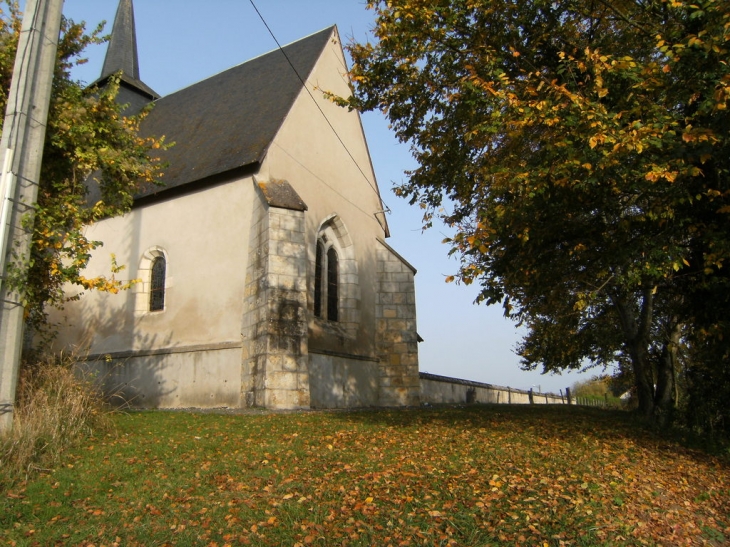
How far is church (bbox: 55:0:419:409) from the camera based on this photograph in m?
13.4

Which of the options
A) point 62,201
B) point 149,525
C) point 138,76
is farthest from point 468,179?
point 138,76

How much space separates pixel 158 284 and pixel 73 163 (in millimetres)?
6781

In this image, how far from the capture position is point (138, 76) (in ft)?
92.0

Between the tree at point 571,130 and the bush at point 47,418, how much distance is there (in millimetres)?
5048

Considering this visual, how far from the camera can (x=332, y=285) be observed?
1655cm

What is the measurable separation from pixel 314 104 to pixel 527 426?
33.0ft

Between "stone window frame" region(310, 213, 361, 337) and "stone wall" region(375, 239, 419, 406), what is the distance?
3.31 feet

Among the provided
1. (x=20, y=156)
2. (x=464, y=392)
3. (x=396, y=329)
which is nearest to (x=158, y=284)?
(x=396, y=329)

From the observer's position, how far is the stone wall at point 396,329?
16.7 meters

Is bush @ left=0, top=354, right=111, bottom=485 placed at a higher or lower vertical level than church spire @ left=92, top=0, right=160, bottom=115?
lower

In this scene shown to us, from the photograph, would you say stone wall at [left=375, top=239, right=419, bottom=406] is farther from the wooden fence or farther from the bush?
the bush

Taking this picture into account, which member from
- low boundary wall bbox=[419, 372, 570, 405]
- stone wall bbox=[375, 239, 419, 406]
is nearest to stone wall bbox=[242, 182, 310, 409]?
stone wall bbox=[375, 239, 419, 406]

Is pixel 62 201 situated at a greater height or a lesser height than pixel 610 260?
greater

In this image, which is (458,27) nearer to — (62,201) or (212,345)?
(62,201)
